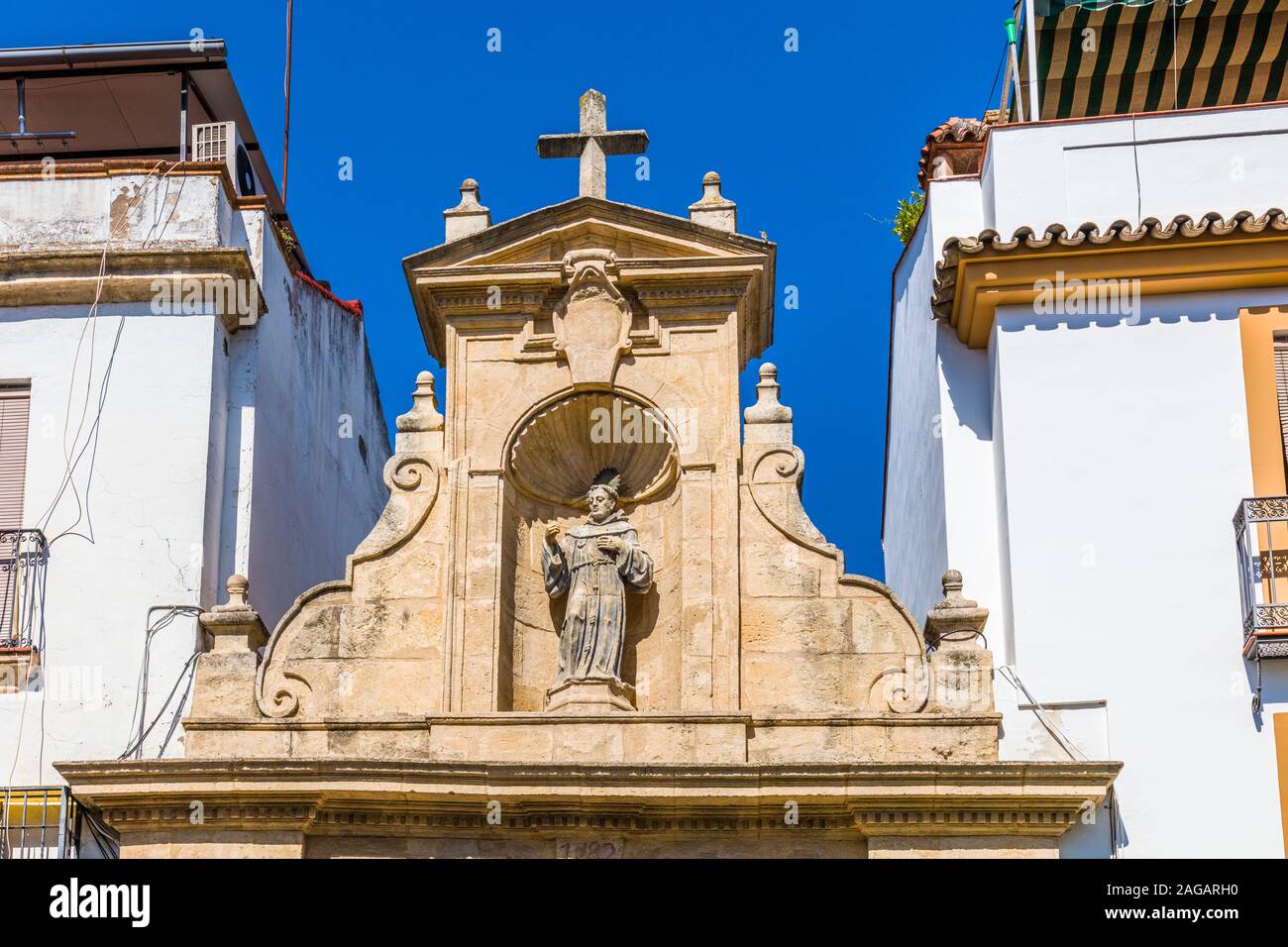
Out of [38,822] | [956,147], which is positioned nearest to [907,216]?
[956,147]

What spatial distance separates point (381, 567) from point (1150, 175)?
226 inches

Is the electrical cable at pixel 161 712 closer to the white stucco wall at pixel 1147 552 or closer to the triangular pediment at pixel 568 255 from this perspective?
the triangular pediment at pixel 568 255

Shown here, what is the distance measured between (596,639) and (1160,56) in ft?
28.8

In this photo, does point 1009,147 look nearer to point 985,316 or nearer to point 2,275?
point 985,316

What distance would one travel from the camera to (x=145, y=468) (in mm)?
15469

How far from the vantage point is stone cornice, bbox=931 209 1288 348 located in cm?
1541

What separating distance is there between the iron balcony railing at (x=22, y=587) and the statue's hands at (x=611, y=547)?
3.54 m

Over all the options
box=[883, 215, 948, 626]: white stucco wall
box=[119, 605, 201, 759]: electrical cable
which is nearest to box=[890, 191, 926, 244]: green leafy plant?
box=[883, 215, 948, 626]: white stucco wall

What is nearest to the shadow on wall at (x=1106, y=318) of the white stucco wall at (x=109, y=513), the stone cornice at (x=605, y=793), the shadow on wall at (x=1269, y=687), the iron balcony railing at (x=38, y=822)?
the shadow on wall at (x=1269, y=687)

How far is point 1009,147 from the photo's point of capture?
16.2 meters

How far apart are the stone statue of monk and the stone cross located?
7.09ft

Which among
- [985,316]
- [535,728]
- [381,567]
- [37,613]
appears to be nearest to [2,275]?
[37,613]

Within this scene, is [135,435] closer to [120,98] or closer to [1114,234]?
[120,98]

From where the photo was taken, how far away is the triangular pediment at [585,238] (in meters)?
15.6
